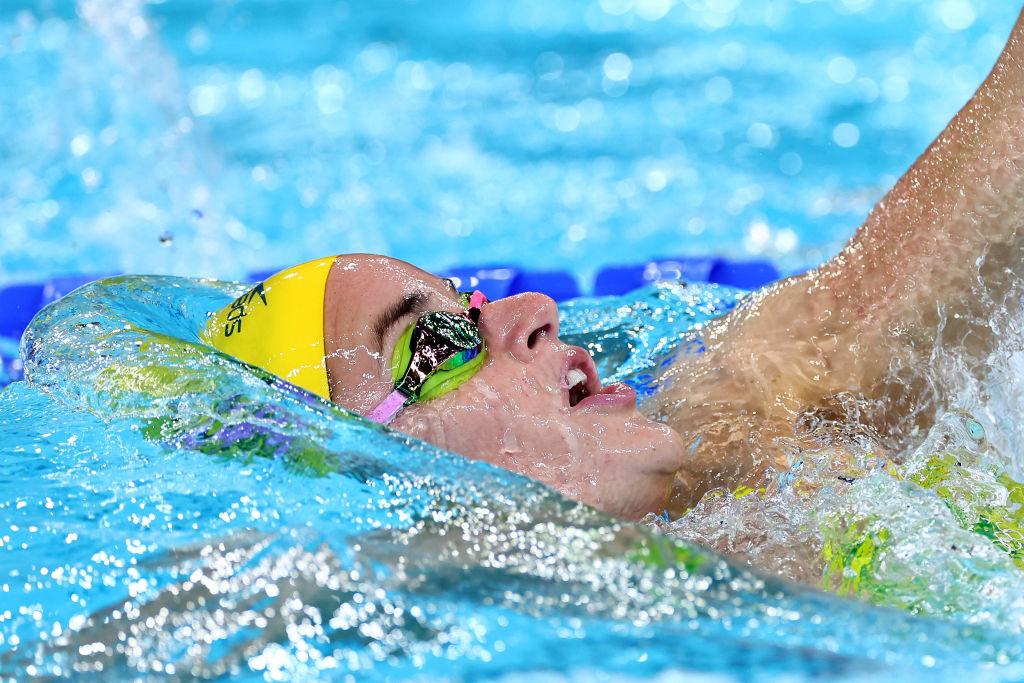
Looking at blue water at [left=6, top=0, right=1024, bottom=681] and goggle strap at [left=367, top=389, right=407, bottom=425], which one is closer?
blue water at [left=6, top=0, right=1024, bottom=681]

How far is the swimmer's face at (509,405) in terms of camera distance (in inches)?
58.5

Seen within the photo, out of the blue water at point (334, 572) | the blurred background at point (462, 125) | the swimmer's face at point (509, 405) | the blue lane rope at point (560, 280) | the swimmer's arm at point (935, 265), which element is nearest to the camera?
the blue water at point (334, 572)

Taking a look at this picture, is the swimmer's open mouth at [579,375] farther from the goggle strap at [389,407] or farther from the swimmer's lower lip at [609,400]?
the goggle strap at [389,407]

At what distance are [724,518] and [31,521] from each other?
0.84m

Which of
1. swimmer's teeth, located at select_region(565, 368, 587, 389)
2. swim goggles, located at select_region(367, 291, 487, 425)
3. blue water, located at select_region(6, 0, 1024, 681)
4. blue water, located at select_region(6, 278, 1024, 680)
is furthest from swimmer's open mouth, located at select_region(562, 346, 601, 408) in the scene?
blue water, located at select_region(6, 278, 1024, 680)

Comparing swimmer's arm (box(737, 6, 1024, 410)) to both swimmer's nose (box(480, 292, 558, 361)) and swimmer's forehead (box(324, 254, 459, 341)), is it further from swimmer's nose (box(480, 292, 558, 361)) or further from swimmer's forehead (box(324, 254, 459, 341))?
swimmer's forehead (box(324, 254, 459, 341))

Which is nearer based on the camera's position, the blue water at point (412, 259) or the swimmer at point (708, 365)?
the blue water at point (412, 259)

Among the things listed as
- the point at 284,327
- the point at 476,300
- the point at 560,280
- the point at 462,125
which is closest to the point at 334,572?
the point at 284,327

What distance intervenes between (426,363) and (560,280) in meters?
1.53

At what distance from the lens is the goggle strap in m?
1.49

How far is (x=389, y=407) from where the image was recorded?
4.91 ft

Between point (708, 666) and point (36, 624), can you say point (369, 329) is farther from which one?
point (708, 666)

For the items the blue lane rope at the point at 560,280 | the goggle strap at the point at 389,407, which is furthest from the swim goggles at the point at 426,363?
the blue lane rope at the point at 560,280

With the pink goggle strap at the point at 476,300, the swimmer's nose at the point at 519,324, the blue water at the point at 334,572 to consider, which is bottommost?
the blue water at the point at 334,572
